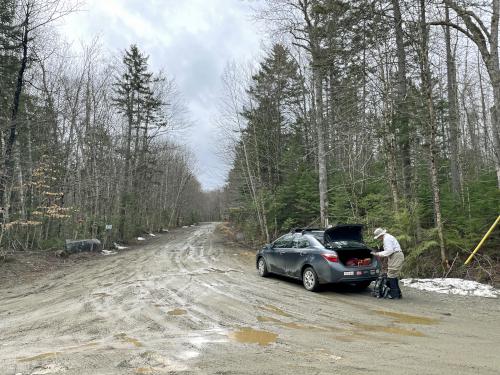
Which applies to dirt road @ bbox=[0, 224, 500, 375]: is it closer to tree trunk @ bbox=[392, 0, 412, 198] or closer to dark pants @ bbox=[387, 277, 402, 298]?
dark pants @ bbox=[387, 277, 402, 298]

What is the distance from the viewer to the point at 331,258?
9.37 m

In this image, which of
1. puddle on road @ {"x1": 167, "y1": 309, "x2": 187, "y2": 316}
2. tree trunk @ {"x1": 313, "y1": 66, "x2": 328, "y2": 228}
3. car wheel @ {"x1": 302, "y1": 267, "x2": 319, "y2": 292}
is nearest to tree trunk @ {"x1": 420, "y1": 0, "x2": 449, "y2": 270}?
car wheel @ {"x1": 302, "y1": 267, "x2": 319, "y2": 292}

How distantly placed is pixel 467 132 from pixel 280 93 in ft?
50.3

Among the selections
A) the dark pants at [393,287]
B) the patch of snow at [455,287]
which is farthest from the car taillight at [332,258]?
the patch of snow at [455,287]

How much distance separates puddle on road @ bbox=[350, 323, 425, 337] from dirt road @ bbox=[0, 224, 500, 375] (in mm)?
16

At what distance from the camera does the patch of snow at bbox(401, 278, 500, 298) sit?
8991 mm

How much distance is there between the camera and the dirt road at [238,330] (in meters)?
4.59

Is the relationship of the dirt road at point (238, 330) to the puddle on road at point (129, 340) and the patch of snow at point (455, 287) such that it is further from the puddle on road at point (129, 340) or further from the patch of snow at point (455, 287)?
the patch of snow at point (455, 287)

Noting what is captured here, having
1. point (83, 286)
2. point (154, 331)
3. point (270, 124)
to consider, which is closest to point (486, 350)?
point (154, 331)

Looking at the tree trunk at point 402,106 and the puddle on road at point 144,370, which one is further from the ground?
the tree trunk at point 402,106

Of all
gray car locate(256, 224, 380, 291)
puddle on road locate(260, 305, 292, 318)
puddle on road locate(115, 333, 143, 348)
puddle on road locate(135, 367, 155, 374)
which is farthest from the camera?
gray car locate(256, 224, 380, 291)

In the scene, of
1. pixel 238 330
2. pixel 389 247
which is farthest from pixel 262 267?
pixel 238 330

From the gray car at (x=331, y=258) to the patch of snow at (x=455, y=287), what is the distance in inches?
58.7

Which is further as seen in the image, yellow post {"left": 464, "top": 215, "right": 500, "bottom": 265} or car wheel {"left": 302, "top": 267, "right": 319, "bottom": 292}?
yellow post {"left": 464, "top": 215, "right": 500, "bottom": 265}
